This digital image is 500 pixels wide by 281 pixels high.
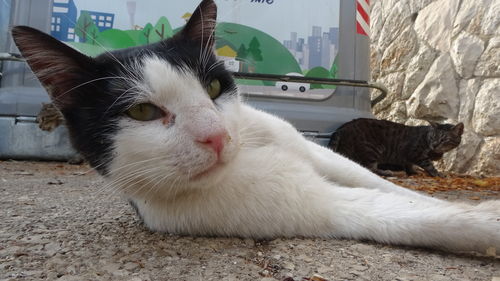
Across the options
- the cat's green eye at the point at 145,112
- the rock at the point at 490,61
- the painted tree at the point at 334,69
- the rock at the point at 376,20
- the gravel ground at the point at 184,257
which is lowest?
the gravel ground at the point at 184,257

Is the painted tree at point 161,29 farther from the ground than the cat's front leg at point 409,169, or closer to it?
farther from the ground

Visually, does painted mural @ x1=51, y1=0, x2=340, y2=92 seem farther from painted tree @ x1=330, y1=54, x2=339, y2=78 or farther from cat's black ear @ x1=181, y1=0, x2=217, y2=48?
cat's black ear @ x1=181, y1=0, x2=217, y2=48

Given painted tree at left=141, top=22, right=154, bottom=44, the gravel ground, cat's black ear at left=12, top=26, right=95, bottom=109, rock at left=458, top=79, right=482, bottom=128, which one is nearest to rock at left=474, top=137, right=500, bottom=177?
rock at left=458, top=79, right=482, bottom=128

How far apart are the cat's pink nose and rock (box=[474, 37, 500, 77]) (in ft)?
13.3

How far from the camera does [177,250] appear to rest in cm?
91

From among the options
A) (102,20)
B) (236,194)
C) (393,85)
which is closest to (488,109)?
(393,85)

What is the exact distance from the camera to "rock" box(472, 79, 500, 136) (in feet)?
13.2

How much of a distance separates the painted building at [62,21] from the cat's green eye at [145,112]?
2.09 m

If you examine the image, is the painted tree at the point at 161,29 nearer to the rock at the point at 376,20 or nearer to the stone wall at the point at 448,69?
the stone wall at the point at 448,69

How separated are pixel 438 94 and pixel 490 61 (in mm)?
662

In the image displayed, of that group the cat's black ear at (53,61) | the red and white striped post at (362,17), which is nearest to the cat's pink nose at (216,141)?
the cat's black ear at (53,61)

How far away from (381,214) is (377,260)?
0.18 m

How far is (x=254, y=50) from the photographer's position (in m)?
2.96

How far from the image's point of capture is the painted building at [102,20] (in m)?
2.78
